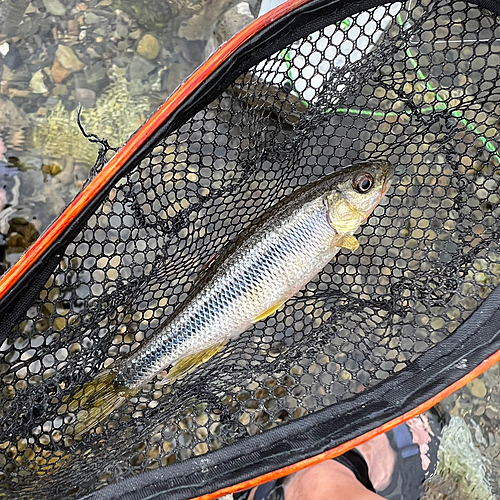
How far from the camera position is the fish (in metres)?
1.60

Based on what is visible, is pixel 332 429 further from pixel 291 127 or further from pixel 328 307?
pixel 291 127

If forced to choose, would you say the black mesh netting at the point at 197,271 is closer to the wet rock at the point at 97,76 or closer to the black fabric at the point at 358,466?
the black fabric at the point at 358,466

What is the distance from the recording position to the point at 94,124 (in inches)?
102

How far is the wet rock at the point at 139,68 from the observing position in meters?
2.65

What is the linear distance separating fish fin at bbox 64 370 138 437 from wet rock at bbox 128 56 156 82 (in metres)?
1.68

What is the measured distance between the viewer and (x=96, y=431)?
179cm

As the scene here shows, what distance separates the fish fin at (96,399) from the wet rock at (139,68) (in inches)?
66.2

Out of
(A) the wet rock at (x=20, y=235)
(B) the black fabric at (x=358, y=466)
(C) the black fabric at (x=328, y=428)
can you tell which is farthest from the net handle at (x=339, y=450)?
(A) the wet rock at (x=20, y=235)

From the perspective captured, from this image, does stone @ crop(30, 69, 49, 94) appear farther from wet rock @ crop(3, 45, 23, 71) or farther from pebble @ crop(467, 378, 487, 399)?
pebble @ crop(467, 378, 487, 399)

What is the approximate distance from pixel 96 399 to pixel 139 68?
5.91 feet

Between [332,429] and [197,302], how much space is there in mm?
577

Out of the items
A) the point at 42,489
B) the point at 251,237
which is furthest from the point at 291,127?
the point at 42,489

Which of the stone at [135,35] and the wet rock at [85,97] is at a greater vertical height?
the stone at [135,35]

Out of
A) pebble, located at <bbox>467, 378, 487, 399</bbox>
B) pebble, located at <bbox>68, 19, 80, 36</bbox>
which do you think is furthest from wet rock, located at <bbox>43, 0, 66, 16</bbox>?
pebble, located at <bbox>467, 378, 487, 399</bbox>
